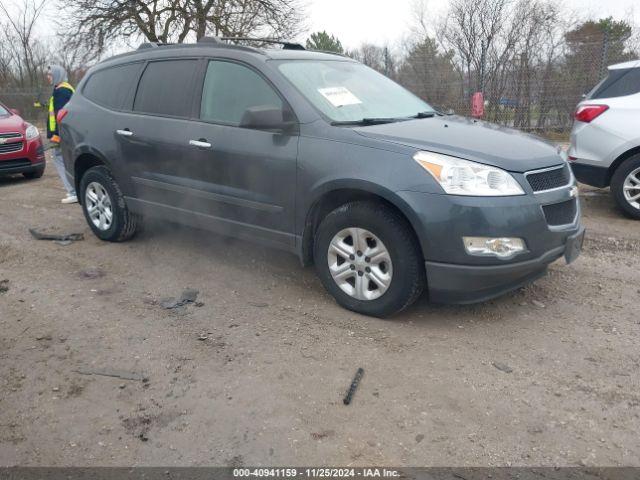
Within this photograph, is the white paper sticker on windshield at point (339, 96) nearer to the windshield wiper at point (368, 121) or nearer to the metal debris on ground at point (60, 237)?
the windshield wiper at point (368, 121)

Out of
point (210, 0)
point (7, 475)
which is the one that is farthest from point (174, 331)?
point (210, 0)

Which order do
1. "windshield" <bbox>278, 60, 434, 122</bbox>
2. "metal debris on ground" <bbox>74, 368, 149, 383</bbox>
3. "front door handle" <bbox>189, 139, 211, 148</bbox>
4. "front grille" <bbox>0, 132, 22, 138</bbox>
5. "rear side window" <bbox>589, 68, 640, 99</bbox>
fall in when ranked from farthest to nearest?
"front grille" <bbox>0, 132, 22, 138</bbox> → "rear side window" <bbox>589, 68, 640, 99</bbox> → "front door handle" <bbox>189, 139, 211, 148</bbox> → "windshield" <bbox>278, 60, 434, 122</bbox> → "metal debris on ground" <bbox>74, 368, 149, 383</bbox>

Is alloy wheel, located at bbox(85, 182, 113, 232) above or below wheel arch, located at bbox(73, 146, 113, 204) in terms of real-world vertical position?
below

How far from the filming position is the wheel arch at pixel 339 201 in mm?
3471

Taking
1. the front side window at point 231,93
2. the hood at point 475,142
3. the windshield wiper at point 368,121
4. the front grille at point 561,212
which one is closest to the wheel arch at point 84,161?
the front side window at point 231,93

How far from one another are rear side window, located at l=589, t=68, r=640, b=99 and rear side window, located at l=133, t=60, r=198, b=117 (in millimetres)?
4650

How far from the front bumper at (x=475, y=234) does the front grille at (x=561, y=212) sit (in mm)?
32

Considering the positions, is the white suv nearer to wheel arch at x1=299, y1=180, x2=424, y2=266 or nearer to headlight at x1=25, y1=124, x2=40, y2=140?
wheel arch at x1=299, y1=180, x2=424, y2=266

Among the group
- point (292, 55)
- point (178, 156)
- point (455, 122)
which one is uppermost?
point (292, 55)

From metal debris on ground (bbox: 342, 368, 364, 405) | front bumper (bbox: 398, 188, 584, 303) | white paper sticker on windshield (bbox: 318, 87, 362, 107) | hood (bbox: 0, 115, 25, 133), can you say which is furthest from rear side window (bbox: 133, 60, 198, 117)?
hood (bbox: 0, 115, 25, 133)

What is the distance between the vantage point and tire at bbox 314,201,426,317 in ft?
11.6

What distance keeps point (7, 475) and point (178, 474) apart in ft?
2.49

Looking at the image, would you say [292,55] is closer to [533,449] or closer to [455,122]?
[455,122]

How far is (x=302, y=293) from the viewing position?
432 cm
